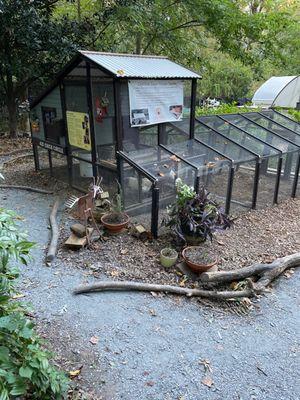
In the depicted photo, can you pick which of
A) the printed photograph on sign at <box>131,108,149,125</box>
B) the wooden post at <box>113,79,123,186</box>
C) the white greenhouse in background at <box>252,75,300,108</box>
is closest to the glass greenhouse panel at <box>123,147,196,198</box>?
the wooden post at <box>113,79,123,186</box>

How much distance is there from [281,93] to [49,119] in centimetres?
947

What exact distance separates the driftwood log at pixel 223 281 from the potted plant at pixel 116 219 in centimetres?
118

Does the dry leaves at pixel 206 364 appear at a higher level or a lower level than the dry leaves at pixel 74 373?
lower

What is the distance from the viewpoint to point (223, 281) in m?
3.95

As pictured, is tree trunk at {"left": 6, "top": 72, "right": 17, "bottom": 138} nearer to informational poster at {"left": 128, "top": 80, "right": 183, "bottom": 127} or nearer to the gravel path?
informational poster at {"left": 128, "top": 80, "right": 183, "bottom": 127}

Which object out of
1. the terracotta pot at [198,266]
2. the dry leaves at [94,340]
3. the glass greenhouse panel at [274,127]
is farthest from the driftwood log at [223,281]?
the glass greenhouse panel at [274,127]

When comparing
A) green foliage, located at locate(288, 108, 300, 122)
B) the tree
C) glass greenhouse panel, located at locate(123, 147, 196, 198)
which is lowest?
glass greenhouse panel, located at locate(123, 147, 196, 198)

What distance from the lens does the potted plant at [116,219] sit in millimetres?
4652

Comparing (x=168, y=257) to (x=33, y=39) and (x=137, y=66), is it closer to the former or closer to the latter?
(x=137, y=66)

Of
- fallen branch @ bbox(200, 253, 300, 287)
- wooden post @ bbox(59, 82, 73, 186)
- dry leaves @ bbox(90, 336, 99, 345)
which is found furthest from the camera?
wooden post @ bbox(59, 82, 73, 186)

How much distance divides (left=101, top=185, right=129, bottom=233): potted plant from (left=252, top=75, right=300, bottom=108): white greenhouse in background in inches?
401

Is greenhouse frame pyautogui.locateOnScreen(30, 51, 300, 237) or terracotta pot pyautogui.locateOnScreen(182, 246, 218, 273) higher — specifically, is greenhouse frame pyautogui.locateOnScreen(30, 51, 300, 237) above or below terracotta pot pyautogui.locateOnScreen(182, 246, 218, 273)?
above

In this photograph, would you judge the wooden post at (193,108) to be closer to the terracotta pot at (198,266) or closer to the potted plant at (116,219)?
the potted plant at (116,219)

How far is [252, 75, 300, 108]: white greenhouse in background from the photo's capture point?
12516mm
